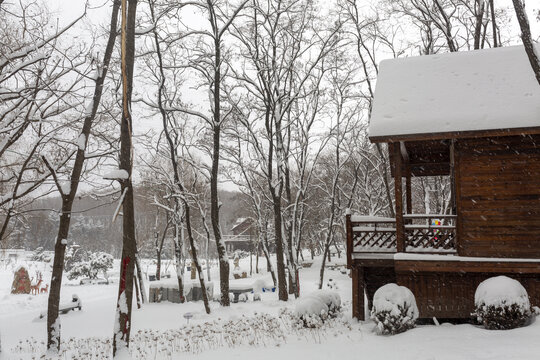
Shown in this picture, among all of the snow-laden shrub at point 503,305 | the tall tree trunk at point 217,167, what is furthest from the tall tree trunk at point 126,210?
the tall tree trunk at point 217,167

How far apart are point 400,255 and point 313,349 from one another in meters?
3.49

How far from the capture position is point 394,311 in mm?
10070

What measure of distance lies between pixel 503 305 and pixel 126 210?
8.57 meters

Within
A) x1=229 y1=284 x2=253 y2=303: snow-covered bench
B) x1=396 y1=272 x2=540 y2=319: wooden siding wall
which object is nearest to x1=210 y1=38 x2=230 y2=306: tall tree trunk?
x1=229 y1=284 x2=253 y2=303: snow-covered bench

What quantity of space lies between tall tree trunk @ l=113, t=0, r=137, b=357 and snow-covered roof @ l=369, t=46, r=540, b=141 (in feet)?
20.4

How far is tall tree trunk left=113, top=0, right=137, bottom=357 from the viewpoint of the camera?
25.1 ft

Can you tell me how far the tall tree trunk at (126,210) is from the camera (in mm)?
7648

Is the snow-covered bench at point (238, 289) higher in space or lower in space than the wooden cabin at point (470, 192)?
lower

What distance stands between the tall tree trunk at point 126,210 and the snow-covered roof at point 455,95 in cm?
620

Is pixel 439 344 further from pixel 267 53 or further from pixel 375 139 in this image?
pixel 267 53

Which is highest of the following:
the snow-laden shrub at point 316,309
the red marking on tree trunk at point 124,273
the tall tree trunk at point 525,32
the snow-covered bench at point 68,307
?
the tall tree trunk at point 525,32

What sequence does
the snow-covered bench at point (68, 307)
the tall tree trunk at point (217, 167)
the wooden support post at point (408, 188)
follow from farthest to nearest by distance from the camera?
1. the snow-covered bench at point (68, 307)
2. the tall tree trunk at point (217, 167)
3. the wooden support post at point (408, 188)

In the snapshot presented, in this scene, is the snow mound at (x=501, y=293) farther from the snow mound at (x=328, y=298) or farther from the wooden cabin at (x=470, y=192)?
the snow mound at (x=328, y=298)

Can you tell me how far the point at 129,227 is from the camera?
26.2 ft
